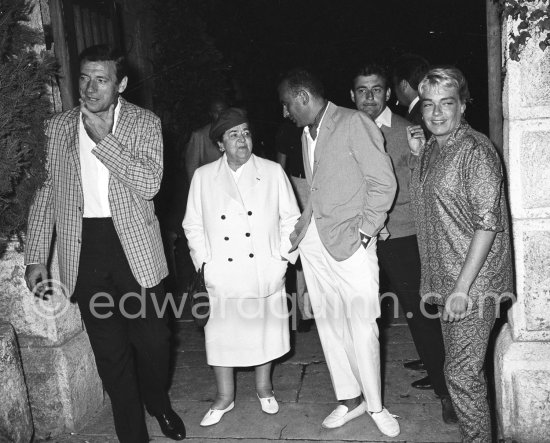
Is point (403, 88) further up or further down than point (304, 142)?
further up

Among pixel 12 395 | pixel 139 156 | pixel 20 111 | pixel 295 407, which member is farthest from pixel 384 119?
pixel 12 395

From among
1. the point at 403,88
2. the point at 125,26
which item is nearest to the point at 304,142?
the point at 403,88

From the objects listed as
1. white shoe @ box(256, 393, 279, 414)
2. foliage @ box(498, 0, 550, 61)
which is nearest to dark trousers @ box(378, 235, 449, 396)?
white shoe @ box(256, 393, 279, 414)

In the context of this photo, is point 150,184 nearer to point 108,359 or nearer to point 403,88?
point 108,359

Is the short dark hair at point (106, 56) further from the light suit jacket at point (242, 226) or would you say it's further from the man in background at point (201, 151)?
the man in background at point (201, 151)

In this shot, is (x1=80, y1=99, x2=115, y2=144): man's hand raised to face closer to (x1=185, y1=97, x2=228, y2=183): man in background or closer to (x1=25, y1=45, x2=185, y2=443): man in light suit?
(x1=25, y1=45, x2=185, y2=443): man in light suit

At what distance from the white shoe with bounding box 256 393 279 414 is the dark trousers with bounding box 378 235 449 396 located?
101cm

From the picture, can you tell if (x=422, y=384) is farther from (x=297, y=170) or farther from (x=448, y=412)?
(x=297, y=170)

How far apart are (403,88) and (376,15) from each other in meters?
7.71

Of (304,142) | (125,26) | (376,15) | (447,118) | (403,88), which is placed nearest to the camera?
(447,118)

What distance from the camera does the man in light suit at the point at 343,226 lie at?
359cm

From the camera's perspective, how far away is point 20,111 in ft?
11.6

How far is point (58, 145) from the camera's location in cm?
354

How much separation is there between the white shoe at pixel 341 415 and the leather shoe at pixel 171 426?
88 cm
